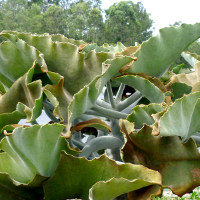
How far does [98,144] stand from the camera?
77cm

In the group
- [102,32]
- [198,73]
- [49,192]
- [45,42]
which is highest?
[45,42]

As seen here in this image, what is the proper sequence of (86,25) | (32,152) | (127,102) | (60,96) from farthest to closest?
(86,25) < (127,102) < (60,96) < (32,152)

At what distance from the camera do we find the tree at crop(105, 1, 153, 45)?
32.9 m

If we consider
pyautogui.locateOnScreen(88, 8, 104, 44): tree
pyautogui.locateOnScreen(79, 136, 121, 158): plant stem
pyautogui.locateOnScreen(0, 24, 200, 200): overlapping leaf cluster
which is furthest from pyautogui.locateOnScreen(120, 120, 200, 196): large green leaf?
pyautogui.locateOnScreen(88, 8, 104, 44): tree

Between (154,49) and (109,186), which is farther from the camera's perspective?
(154,49)

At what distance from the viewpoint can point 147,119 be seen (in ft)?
2.37

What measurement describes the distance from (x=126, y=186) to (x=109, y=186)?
3 centimetres

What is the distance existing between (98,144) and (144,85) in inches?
6.3

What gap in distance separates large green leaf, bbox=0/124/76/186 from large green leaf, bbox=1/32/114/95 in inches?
5.8

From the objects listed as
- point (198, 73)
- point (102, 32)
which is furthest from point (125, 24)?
→ point (198, 73)

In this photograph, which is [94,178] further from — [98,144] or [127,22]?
[127,22]

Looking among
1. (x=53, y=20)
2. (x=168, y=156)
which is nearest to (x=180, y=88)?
(x=168, y=156)

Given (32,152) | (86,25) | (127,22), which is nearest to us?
(32,152)

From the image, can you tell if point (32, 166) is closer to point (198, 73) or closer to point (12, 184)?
point (12, 184)
